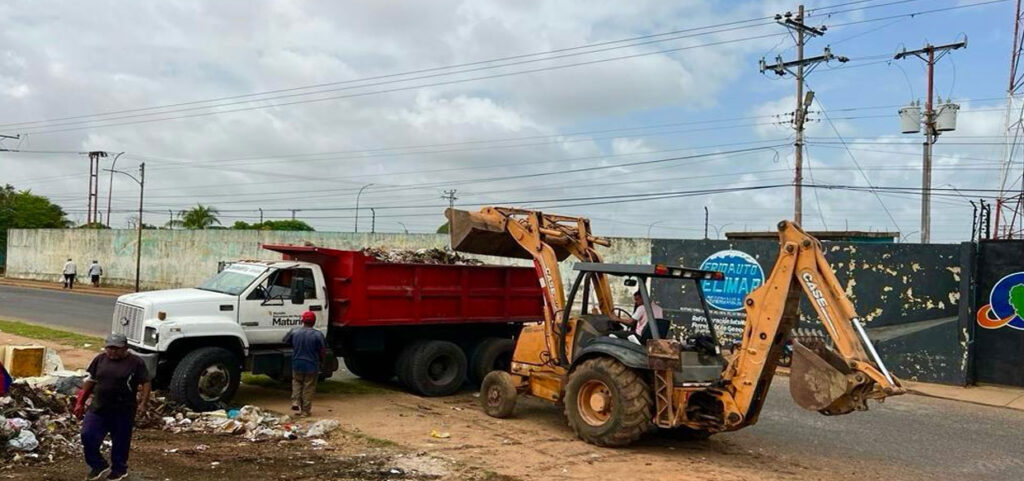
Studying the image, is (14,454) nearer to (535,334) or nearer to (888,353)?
(535,334)

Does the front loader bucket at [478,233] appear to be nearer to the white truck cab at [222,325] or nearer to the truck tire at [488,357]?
the truck tire at [488,357]

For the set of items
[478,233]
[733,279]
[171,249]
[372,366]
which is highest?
[478,233]

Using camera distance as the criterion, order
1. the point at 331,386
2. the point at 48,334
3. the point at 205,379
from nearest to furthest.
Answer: the point at 205,379 < the point at 331,386 < the point at 48,334

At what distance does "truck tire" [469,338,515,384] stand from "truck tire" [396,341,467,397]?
254 mm

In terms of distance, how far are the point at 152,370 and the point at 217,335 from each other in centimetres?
88

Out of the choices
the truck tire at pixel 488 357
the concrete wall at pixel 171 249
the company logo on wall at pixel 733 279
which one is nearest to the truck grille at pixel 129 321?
the truck tire at pixel 488 357

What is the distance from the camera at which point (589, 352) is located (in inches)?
356

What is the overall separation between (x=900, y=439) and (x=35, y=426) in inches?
386

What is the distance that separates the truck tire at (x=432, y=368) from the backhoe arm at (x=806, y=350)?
5.21 metres

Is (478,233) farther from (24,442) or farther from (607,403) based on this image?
(24,442)

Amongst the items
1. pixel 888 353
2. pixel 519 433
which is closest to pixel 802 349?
pixel 519 433

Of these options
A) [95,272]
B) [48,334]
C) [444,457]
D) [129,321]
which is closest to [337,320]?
[129,321]

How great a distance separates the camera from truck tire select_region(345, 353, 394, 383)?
12961mm

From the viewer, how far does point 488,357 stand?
1275cm
